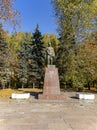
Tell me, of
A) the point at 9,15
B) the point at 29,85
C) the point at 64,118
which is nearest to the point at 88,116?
the point at 64,118

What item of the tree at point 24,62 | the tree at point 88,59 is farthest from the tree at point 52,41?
the tree at point 88,59

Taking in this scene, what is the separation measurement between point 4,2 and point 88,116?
5.33 metres

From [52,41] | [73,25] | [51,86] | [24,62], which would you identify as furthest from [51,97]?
[52,41]

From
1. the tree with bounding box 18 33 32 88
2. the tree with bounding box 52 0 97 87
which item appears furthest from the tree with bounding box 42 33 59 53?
the tree with bounding box 52 0 97 87

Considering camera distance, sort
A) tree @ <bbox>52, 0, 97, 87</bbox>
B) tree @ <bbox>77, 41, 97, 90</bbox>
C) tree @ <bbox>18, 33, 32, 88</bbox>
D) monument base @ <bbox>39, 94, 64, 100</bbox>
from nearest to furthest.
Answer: monument base @ <bbox>39, 94, 64, 100</bbox> → tree @ <bbox>77, 41, 97, 90</bbox> → tree @ <bbox>52, 0, 97, 87</bbox> → tree @ <bbox>18, 33, 32, 88</bbox>

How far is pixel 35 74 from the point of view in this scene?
25.0 meters

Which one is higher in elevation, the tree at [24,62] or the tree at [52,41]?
the tree at [52,41]

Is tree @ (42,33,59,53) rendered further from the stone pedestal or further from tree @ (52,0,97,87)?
the stone pedestal

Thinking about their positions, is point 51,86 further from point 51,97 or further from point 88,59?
point 88,59

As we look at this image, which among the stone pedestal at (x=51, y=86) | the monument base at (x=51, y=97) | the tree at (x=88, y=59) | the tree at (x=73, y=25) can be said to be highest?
the tree at (x=73, y=25)

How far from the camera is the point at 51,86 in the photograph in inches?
504

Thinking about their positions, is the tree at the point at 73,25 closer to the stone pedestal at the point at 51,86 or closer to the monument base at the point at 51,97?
the stone pedestal at the point at 51,86

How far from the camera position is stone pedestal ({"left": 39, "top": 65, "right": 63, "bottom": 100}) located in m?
12.4

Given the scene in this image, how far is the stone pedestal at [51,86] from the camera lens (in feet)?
40.6
